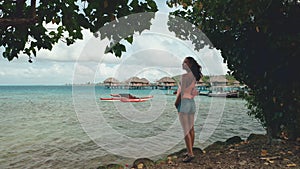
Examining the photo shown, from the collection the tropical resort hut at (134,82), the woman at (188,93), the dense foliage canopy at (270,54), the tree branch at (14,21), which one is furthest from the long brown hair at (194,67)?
the tree branch at (14,21)

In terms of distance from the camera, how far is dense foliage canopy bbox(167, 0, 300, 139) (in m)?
5.23

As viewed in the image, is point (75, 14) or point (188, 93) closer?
point (75, 14)

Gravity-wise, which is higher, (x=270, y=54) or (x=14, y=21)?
(x=14, y=21)

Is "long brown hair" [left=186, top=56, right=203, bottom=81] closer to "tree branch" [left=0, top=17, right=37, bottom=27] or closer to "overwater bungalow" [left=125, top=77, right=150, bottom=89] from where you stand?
"overwater bungalow" [left=125, top=77, right=150, bottom=89]

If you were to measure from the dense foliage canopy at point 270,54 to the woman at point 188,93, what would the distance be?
1064 mm

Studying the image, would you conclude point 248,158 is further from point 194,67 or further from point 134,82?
point 134,82

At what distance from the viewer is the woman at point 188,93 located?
5512 millimetres

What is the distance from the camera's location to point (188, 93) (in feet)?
18.1

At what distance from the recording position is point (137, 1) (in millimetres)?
4055

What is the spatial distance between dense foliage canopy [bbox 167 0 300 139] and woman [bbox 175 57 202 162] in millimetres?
1064

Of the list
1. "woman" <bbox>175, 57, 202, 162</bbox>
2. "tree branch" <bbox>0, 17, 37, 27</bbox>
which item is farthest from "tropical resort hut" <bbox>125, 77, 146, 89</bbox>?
"tree branch" <bbox>0, 17, 37, 27</bbox>

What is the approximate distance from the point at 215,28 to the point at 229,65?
0.99m

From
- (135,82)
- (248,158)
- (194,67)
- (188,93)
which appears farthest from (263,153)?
(135,82)

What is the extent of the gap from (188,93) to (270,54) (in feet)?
6.32
